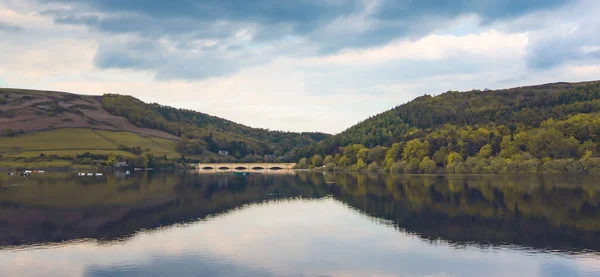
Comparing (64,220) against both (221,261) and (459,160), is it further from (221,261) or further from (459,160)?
(459,160)

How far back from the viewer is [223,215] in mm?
70125

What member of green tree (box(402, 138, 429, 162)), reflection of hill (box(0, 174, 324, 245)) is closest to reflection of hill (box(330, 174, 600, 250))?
reflection of hill (box(0, 174, 324, 245))

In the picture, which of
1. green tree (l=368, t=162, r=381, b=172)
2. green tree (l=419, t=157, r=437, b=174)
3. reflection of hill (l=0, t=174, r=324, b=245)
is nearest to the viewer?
reflection of hill (l=0, t=174, r=324, b=245)

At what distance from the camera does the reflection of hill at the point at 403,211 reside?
51.3m

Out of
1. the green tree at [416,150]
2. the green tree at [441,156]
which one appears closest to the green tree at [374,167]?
the green tree at [416,150]

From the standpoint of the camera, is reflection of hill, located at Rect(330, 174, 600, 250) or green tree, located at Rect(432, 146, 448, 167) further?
green tree, located at Rect(432, 146, 448, 167)

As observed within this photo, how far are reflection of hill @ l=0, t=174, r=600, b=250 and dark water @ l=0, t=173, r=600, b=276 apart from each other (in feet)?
0.46

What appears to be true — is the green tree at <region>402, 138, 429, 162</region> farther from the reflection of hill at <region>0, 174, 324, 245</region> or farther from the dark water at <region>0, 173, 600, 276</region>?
the dark water at <region>0, 173, 600, 276</region>

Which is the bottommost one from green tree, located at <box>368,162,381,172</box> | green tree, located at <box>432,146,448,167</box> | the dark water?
the dark water

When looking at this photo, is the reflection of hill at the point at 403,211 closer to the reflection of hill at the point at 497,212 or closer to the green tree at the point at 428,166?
the reflection of hill at the point at 497,212

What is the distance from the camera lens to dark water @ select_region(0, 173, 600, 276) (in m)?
38.8

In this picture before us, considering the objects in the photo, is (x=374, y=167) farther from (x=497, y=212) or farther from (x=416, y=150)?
(x=497, y=212)

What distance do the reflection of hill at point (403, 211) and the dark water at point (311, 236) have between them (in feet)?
0.46

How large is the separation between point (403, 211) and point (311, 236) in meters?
20.5
